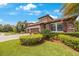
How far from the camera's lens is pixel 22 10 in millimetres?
2846

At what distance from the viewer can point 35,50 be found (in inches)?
112

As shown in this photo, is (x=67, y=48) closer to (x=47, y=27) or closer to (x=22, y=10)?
(x=47, y=27)

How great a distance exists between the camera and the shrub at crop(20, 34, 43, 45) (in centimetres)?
287

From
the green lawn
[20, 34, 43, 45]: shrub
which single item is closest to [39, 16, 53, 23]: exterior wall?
[20, 34, 43, 45]: shrub

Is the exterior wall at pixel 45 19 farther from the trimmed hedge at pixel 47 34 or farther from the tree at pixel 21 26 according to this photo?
the tree at pixel 21 26

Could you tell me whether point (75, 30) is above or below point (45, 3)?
below

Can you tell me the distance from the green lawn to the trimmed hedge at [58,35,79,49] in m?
0.07

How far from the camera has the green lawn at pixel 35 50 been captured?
2.81 m

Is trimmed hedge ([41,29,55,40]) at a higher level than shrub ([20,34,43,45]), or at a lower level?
higher

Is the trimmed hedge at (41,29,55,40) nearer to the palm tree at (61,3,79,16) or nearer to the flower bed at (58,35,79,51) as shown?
the flower bed at (58,35,79,51)

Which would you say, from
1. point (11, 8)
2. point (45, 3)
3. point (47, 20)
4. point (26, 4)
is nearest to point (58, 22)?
point (47, 20)

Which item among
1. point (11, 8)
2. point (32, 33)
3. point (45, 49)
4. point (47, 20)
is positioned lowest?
point (45, 49)

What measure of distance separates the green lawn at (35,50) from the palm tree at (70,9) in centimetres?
51

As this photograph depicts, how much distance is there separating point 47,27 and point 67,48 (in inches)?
17.3
